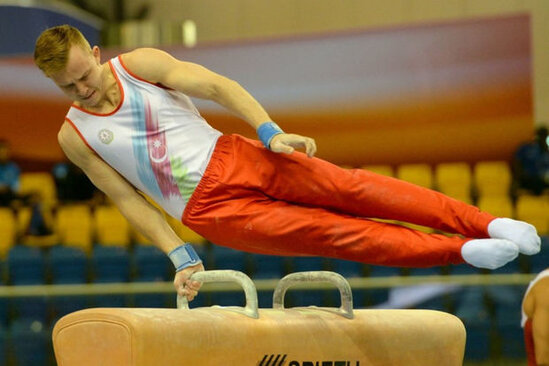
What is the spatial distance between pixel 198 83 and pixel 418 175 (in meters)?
7.53

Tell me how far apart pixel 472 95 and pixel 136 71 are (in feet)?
26.8

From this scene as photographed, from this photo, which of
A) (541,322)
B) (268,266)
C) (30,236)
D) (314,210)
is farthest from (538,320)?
(30,236)

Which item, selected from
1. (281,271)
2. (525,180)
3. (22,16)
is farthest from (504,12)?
(22,16)

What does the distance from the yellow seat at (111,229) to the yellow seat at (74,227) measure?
0.12m

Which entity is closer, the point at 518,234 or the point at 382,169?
the point at 518,234

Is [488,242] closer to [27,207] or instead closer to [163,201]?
[163,201]

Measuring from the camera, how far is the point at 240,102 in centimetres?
388

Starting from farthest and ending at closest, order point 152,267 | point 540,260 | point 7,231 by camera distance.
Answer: point 7,231 → point 152,267 → point 540,260

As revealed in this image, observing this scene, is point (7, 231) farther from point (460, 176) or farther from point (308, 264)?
point (460, 176)

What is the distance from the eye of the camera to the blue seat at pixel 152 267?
8.81 m

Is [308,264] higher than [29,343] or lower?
higher

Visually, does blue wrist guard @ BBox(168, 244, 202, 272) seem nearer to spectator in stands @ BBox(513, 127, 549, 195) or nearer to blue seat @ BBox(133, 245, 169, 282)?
blue seat @ BBox(133, 245, 169, 282)

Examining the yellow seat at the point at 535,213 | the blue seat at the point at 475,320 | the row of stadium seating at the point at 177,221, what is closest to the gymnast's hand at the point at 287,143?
the blue seat at the point at 475,320

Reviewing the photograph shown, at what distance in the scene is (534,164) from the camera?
34.7 feet
